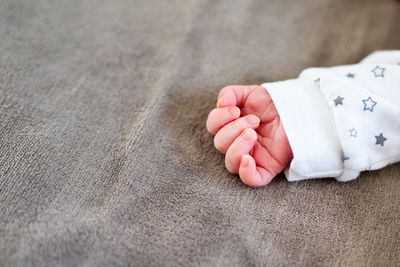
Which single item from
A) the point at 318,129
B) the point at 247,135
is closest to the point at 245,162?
the point at 247,135

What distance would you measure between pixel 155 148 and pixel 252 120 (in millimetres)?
196

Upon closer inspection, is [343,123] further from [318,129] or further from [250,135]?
[250,135]

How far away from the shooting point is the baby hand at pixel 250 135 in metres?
0.68

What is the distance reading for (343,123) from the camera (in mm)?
688

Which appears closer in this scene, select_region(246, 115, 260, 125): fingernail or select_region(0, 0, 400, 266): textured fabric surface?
select_region(0, 0, 400, 266): textured fabric surface

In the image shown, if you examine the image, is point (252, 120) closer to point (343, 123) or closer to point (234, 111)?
point (234, 111)

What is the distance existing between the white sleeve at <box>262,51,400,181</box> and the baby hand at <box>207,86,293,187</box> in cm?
3

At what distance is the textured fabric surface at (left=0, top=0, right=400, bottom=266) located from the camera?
61 centimetres

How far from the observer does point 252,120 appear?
2.33 feet

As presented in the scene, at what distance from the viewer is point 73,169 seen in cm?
68

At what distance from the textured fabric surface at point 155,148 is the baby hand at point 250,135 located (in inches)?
1.4

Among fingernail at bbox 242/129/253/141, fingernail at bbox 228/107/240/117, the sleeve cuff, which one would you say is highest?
fingernail at bbox 228/107/240/117

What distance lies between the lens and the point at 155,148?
2.40 ft

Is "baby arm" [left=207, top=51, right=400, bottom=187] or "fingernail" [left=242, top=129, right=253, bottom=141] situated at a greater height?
"fingernail" [left=242, top=129, right=253, bottom=141]
